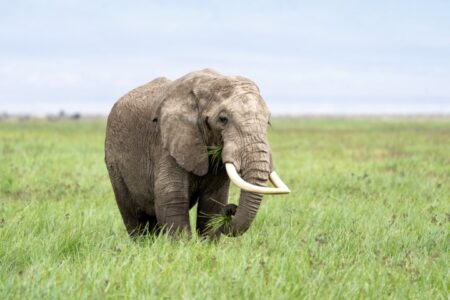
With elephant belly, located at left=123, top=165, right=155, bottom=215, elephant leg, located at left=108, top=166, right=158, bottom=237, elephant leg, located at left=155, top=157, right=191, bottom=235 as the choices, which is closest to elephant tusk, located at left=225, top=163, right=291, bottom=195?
elephant leg, located at left=155, top=157, right=191, bottom=235

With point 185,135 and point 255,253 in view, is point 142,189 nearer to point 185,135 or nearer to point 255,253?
point 185,135

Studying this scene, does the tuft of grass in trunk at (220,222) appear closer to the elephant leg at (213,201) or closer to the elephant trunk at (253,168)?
the elephant leg at (213,201)

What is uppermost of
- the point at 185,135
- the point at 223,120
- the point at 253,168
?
the point at 223,120

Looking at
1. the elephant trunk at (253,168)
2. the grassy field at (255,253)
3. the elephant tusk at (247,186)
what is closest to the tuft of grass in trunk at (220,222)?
the grassy field at (255,253)

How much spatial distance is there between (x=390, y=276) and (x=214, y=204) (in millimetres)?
1811

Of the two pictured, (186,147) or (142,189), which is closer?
(186,147)

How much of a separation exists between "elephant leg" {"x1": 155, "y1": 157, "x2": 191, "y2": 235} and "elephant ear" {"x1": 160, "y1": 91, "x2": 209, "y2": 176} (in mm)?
213

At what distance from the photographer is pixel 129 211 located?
24.1 ft

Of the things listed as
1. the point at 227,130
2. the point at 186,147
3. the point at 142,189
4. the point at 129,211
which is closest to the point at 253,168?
the point at 227,130

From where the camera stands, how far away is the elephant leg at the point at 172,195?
620 centimetres

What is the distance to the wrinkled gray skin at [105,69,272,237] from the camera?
5.62 meters

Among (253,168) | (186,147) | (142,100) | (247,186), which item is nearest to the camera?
(247,186)

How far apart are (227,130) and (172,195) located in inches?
34.5

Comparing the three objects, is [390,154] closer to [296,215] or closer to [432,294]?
[296,215]
